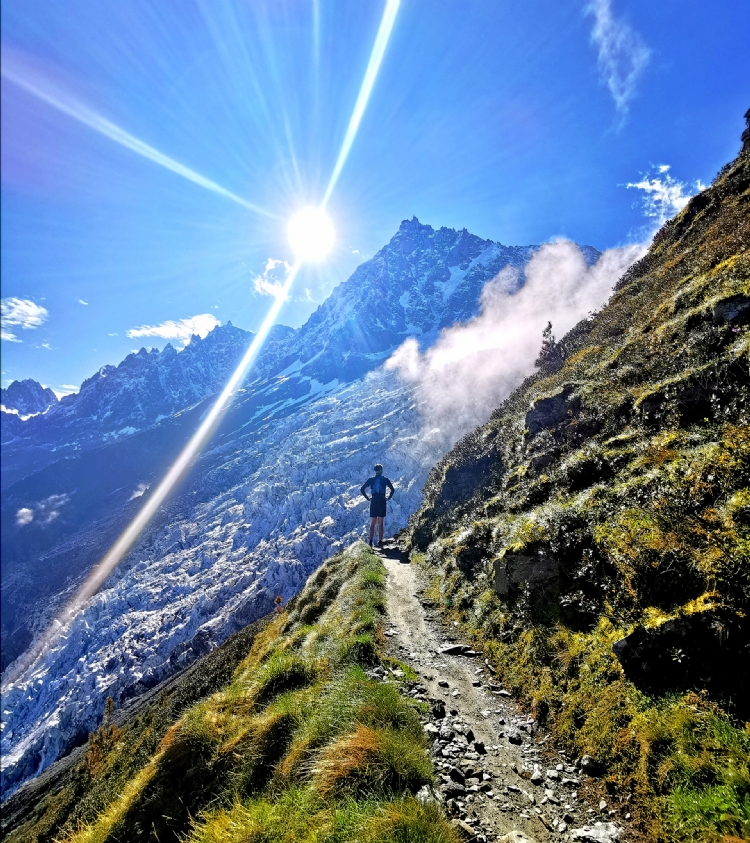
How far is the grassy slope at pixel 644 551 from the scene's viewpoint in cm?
368

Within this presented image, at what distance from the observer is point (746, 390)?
22.3 feet

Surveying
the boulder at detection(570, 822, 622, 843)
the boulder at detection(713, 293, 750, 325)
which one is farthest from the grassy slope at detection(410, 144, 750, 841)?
the boulder at detection(570, 822, 622, 843)

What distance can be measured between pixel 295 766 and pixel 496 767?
244 cm

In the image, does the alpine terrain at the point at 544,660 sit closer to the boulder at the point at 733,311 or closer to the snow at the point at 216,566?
the boulder at the point at 733,311

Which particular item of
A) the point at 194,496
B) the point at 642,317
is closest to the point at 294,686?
the point at 642,317

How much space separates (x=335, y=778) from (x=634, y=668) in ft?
11.9

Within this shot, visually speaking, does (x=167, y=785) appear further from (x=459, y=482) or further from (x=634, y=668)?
(x=459, y=482)

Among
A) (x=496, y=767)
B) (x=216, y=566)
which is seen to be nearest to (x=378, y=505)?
(x=496, y=767)

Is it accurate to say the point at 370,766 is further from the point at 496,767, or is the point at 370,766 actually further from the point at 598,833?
the point at 598,833

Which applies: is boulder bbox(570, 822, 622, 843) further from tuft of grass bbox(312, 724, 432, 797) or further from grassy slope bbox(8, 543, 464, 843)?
tuft of grass bbox(312, 724, 432, 797)

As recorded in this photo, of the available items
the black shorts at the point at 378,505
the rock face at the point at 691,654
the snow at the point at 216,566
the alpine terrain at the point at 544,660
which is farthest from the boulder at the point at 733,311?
the snow at the point at 216,566

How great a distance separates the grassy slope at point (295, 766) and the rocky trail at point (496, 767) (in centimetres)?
40

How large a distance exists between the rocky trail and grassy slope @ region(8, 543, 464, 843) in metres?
0.40

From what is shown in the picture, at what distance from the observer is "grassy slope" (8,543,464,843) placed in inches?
149
